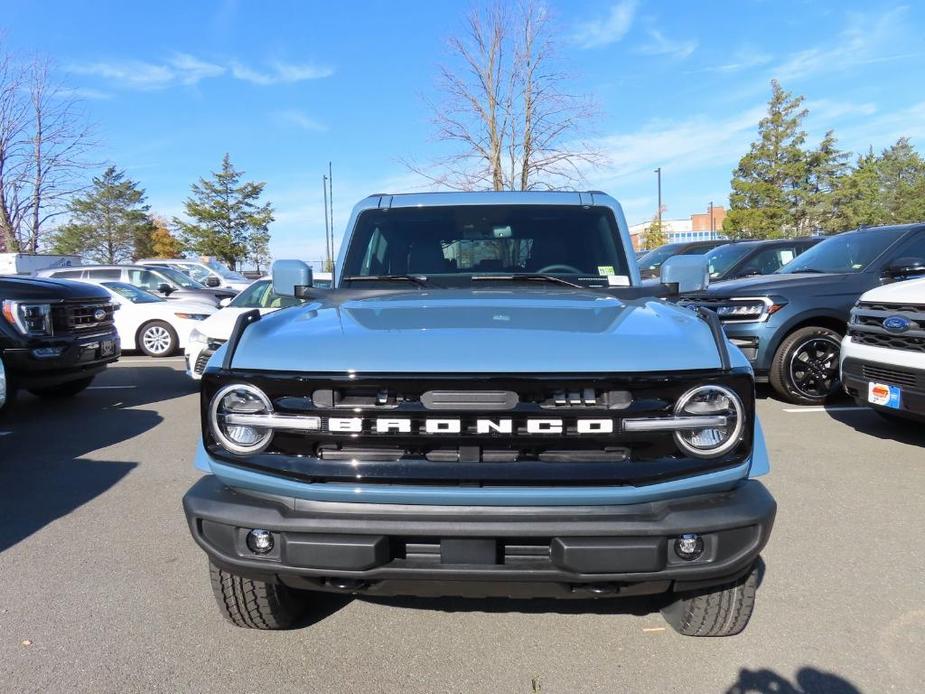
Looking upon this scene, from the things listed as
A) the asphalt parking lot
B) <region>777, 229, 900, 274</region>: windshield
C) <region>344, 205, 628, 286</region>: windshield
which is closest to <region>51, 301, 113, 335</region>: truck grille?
the asphalt parking lot

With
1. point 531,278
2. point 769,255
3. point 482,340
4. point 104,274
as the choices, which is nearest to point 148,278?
point 104,274

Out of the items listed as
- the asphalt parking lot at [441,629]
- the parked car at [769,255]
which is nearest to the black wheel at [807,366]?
the asphalt parking lot at [441,629]

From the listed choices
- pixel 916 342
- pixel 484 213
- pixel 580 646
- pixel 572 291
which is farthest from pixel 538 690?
pixel 916 342

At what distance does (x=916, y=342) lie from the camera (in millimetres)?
4891

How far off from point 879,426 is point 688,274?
13.0 ft

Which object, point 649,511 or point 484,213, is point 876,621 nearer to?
point 649,511

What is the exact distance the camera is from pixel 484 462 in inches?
82.6

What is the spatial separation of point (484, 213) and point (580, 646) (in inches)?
91.0

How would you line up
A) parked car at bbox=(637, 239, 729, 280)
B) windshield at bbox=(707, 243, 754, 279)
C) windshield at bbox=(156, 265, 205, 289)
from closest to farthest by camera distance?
windshield at bbox=(707, 243, 754, 279) → parked car at bbox=(637, 239, 729, 280) → windshield at bbox=(156, 265, 205, 289)

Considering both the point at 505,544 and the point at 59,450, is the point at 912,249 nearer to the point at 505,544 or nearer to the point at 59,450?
the point at 505,544

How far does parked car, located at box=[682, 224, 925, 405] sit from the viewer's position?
6.85 meters

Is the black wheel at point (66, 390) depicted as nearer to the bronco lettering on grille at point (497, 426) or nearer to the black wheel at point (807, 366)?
the bronco lettering on grille at point (497, 426)

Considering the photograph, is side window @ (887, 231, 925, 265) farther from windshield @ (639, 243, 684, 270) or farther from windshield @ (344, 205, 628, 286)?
windshield @ (639, 243, 684, 270)

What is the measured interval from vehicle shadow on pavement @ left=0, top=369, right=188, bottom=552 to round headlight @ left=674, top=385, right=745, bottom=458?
11.8 ft
